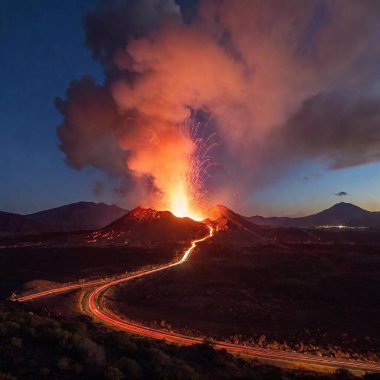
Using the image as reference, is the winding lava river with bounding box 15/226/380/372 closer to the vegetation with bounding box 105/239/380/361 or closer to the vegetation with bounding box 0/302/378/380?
the vegetation with bounding box 105/239/380/361

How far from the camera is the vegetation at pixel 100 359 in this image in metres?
16.8

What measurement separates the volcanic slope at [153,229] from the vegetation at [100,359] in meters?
95.2

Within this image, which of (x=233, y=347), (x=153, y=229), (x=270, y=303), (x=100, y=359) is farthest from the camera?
(x=153, y=229)

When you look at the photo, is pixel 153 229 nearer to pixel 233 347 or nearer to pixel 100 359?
pixel 233 347

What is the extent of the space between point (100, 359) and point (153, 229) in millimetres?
108712

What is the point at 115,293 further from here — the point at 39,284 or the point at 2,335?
the point at 2,335

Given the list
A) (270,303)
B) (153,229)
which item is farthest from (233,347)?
(153,229)

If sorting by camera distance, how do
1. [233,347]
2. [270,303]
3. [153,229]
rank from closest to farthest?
[233,347] → [270,303] → [153,229]

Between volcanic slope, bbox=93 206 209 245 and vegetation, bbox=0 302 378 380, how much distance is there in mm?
95207

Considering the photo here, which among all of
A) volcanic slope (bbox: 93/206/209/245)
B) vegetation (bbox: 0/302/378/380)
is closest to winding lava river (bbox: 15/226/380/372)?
vegetation (bbox: 0/302/378/380)

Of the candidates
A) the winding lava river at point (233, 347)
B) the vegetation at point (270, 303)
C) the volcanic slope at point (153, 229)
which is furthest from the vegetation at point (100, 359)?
the volcanic slope at point (153, 229)

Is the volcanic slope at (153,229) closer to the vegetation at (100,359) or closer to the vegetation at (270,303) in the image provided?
the vegetation at (270,303)

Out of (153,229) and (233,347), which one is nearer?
(233,347)

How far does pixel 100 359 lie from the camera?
18.1 m
